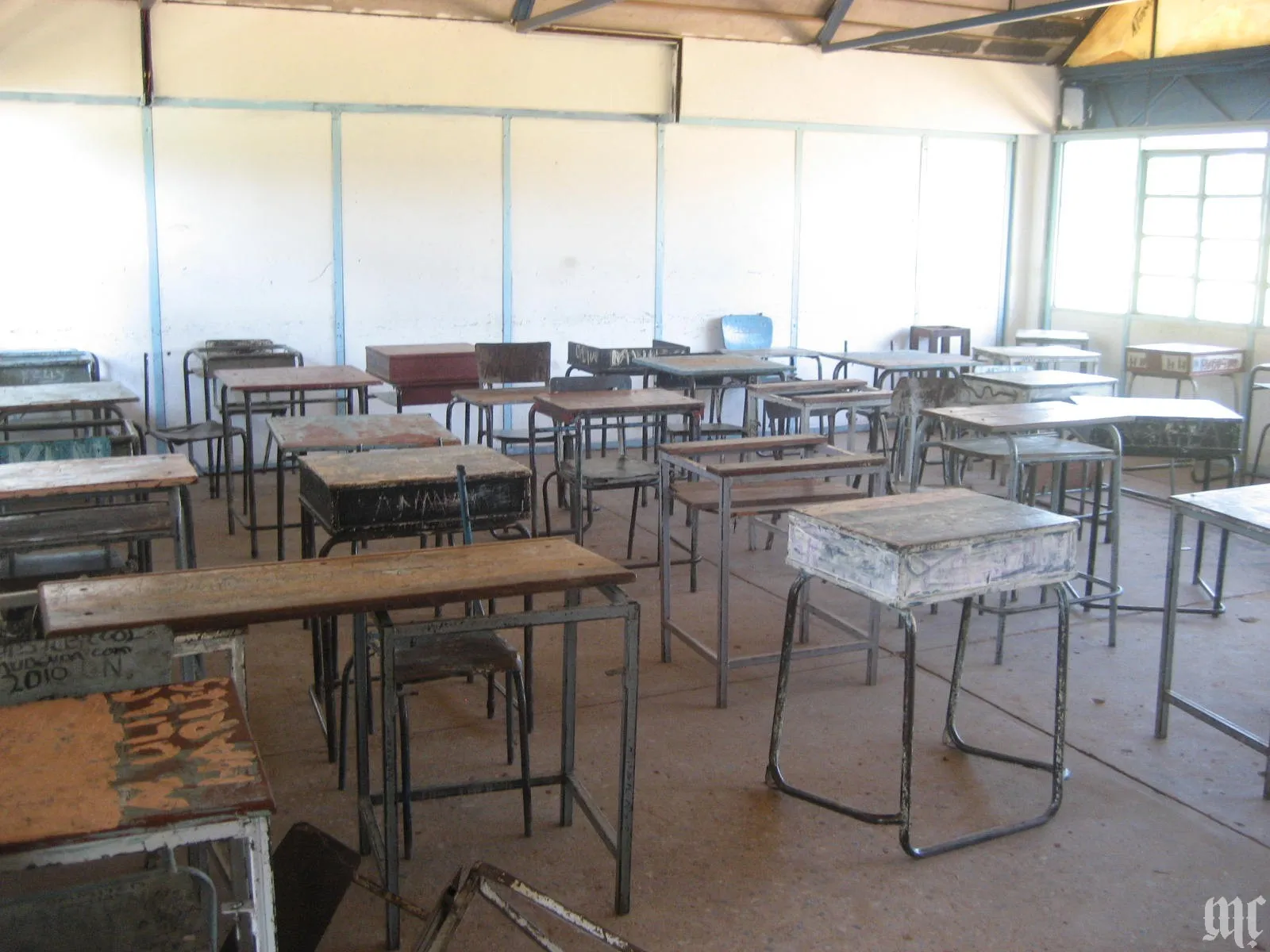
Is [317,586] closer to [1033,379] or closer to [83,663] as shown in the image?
[83,663]

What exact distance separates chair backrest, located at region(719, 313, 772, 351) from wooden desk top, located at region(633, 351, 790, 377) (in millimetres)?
1968

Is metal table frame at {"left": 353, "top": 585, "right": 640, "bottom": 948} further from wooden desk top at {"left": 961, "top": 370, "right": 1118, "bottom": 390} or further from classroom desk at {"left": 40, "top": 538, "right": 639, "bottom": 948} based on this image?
wooden desk top at {"left": 961, "top": 370, "right": 1118, "bottom": 390}

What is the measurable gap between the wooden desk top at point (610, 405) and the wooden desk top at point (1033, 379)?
52.1 inches

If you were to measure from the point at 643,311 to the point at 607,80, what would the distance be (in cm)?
150

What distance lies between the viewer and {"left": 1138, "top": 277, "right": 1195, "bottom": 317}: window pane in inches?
316

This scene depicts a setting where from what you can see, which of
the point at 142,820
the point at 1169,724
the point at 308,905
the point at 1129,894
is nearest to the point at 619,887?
the point at 308,905

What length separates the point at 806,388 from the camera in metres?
5.56

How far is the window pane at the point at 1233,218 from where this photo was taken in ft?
24.7

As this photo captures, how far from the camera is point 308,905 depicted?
7.63ft

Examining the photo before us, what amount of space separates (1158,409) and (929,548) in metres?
2.48

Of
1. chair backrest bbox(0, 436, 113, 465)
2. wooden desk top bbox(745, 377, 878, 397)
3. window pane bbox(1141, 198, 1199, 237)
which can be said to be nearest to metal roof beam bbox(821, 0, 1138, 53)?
window pane bbox(1141, 198, 1199, 237)

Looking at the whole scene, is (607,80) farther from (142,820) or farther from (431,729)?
(142,820)

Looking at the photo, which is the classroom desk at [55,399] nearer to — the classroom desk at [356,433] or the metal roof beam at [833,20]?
the classroom desk at [356,433]

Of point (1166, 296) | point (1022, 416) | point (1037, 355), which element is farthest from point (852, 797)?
point (1166, 296)
